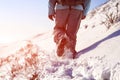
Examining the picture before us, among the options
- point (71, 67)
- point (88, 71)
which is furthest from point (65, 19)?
point (88, 71)

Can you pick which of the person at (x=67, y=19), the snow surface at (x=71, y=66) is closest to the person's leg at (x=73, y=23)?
the person at (x=67, y=19)

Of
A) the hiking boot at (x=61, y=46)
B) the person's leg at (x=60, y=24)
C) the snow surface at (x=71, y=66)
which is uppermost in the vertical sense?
the person's leg at (x=60, y=24)

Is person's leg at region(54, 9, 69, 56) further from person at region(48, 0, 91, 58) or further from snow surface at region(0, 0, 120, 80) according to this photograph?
snow surface at region(0, 0, 120, 80)

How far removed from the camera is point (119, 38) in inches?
198

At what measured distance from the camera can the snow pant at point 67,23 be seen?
18.0 feet

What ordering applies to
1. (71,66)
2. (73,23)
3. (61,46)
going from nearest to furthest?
(71,66)
(61,46)
(73,23)

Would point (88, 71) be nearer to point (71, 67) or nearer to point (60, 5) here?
point (71, 67)

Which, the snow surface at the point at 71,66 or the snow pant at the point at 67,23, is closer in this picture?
the snow surface at the point at 71,66

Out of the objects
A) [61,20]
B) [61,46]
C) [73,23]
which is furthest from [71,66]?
[61,20]

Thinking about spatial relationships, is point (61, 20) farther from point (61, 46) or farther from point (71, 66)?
point (71, 66)

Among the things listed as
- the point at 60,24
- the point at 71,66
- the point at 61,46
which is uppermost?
→ the point at 60,24

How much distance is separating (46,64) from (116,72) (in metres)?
1.61

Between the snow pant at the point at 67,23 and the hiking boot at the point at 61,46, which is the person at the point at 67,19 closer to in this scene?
the snow pant at the point at 67,23

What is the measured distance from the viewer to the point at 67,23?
562 centimetres
